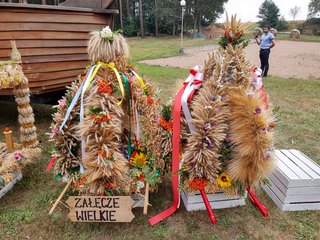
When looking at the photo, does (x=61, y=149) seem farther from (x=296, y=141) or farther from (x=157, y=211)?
(x=296, y=141)

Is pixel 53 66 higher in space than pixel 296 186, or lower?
→ higher

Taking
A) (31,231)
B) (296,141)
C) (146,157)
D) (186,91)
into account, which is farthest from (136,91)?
(296,141)

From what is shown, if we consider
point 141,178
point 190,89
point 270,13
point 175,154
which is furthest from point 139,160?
point 270,13

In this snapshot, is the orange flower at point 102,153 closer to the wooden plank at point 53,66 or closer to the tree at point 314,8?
the wooden plank at point 53,66

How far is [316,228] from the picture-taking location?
2270mm

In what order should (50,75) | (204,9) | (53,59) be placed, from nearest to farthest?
(53,59) < (50,75) < (204,9)

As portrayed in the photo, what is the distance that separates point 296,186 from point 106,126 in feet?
5.77

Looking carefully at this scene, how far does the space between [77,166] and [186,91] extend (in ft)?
3.95

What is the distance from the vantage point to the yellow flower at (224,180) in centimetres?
221

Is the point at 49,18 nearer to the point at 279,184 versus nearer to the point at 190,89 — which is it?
the point at 190,89

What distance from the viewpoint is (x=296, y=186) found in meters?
2.36

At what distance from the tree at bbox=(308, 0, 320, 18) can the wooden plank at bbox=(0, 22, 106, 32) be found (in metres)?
49.1

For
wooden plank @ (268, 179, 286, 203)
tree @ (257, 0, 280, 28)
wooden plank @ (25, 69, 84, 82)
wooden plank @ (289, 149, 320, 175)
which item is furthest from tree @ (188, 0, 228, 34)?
wooden plank @ (268, 179, 286, 203)

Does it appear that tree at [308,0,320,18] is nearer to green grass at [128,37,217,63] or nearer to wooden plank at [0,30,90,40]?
green grass at [128,37,217,63]
